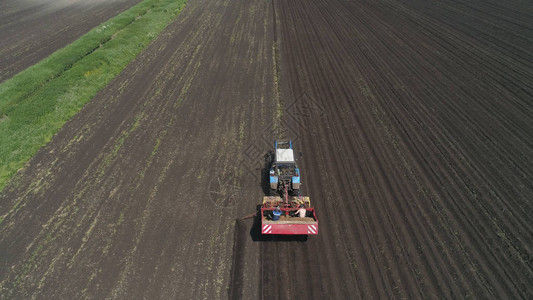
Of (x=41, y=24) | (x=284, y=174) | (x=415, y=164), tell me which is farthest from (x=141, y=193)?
(x=41, y=24)

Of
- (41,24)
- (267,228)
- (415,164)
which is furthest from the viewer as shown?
(41,24)

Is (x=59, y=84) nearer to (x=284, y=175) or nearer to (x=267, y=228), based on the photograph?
(x=284, y=175)

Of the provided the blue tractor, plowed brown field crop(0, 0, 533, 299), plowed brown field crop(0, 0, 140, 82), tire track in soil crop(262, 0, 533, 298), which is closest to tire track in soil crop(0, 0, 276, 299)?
plowed brown field crop(0, 0, 533, 299)

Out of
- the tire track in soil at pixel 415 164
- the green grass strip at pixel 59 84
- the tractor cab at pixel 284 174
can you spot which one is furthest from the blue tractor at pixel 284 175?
the green grass strip at pixel 59 84

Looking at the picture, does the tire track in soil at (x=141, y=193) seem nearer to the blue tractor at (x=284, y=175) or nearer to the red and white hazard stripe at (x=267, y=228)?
the red and white hazard stripe at (x=267, y=228)

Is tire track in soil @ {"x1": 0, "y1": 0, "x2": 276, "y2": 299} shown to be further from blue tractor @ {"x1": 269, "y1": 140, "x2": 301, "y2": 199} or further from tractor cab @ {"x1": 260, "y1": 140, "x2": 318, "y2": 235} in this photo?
blue tractor @ {"x1": 269, "y1": 140, "x2": 301, "y2": 199}

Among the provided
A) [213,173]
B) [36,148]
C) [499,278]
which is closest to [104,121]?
[36,148]
